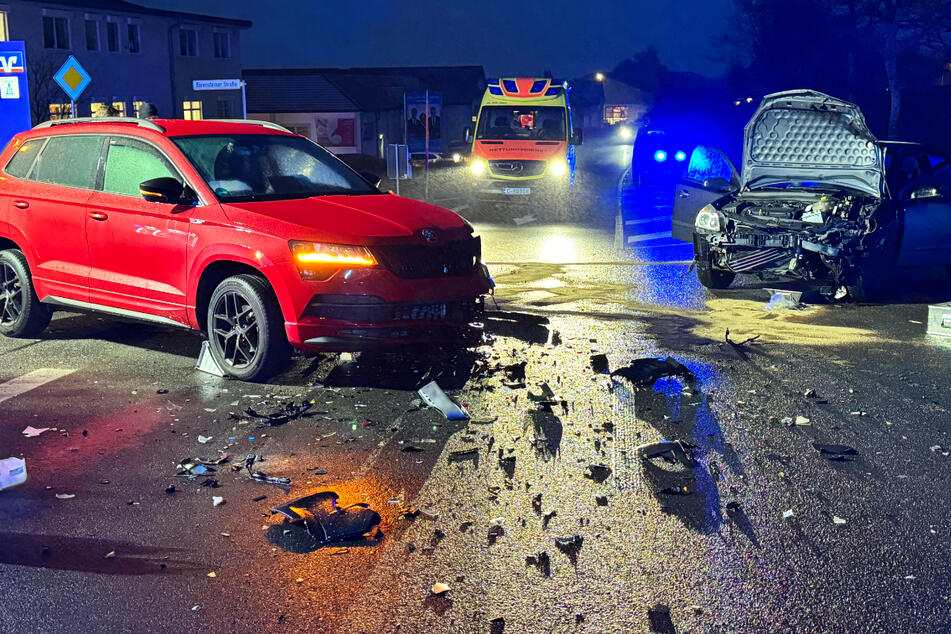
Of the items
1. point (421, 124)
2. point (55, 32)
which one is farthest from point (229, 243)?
point (421, 124)

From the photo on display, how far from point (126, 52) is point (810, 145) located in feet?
147

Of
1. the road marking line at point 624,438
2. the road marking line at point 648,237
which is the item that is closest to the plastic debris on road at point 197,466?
the road marking line at point 624,438

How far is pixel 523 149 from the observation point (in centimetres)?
2444

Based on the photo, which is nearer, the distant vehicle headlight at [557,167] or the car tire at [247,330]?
the car tire at [247,330]

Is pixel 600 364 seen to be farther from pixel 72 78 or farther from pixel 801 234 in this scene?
pixel 72 78

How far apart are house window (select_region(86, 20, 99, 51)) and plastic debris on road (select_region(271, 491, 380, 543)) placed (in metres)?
48.0

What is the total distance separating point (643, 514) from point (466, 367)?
125 inches

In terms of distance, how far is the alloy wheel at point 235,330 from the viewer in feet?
24.8

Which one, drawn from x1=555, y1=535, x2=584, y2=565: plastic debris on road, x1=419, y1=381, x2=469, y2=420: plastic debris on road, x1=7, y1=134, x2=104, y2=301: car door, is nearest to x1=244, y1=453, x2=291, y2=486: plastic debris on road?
x1=419, y1=381, x2=469, y2=420: plastic debris on road

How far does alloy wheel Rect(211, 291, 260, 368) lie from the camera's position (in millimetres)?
7574

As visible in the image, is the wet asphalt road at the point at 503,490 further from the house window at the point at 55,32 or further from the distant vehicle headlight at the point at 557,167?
the house window at the point at 55,32

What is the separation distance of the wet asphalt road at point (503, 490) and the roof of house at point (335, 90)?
61442mm

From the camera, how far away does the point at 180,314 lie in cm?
788

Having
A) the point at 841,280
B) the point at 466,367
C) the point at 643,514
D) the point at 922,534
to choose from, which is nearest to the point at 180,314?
the point at 466,367
